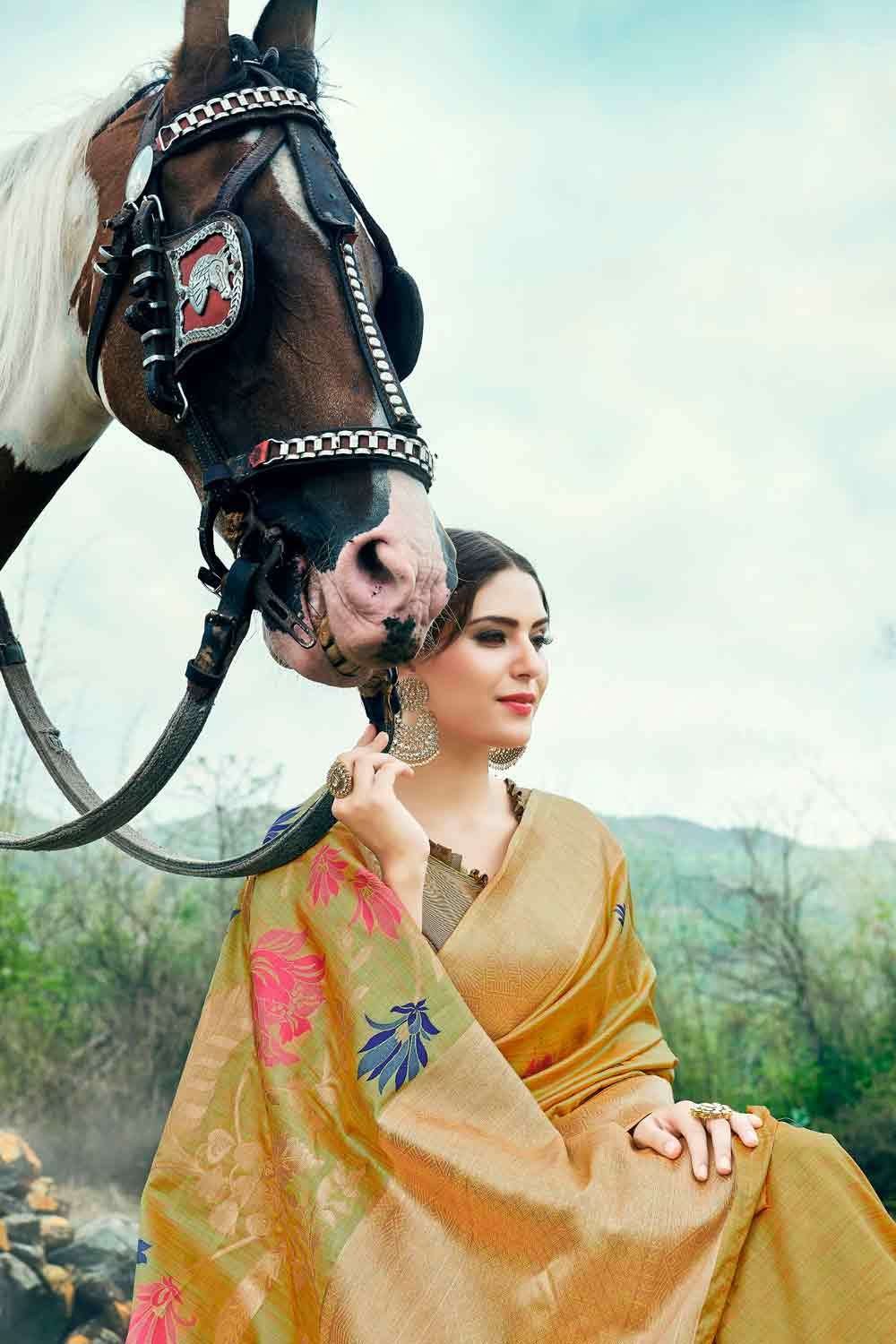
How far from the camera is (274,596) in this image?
1910 mm

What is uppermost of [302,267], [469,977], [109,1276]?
[302,267]

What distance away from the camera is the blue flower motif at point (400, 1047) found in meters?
2.04

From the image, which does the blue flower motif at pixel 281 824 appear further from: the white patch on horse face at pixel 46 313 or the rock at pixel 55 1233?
the rock at pixel 55 1233

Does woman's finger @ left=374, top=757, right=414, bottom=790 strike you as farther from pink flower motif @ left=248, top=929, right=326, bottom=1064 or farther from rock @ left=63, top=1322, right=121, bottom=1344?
rock @ left=63, top=1322, right=121, bottom=1344

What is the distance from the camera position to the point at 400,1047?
6.72ft

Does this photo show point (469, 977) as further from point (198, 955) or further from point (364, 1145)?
point (198, 955)

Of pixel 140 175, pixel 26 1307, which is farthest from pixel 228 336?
pixel 26 1307

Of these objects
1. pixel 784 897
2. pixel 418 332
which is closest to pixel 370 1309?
pixel 418 332

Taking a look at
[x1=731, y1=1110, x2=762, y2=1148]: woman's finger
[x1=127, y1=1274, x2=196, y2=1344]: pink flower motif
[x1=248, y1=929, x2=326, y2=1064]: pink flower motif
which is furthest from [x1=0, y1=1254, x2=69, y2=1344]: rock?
[x1=731, y1=1110, x2=762, y2=1148]: woman's finger

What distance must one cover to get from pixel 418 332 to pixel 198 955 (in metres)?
4.48

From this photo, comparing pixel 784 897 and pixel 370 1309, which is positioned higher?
pixel 784 897

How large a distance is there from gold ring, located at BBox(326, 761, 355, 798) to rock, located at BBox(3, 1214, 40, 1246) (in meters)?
3.23

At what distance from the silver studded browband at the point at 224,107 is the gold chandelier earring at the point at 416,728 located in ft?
3.17

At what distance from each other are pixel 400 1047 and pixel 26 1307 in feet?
9.97
